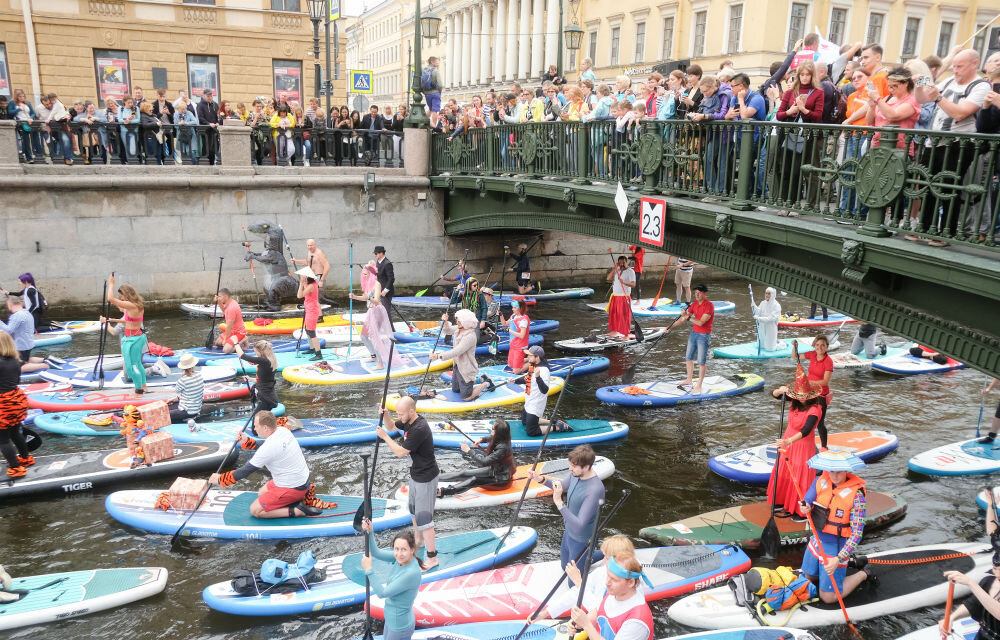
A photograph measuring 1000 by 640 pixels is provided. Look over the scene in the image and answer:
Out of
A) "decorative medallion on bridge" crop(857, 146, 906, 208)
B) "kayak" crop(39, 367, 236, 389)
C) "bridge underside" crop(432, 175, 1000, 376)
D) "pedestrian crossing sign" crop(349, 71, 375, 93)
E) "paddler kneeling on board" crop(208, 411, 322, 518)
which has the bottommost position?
"kayak" crop(39, 367, 236, 389)

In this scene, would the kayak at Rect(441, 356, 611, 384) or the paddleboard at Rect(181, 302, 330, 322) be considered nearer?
the kayak at Rect(441, 356, 611, 384)

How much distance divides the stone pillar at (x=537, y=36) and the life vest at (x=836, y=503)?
5844 centimetres

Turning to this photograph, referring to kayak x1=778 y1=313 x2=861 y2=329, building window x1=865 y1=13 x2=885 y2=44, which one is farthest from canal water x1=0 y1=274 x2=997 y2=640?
building window x1=865 y1=13 x2=885 y2=44

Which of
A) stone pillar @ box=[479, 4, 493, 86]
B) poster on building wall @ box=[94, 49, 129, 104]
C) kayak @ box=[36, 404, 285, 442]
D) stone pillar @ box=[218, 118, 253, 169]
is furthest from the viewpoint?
stone pillar @ box=[479, 4, 493, 86]

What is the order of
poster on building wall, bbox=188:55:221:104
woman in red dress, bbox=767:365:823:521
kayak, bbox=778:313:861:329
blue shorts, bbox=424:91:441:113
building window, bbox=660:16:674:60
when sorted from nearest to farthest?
woman in red dress, bbox=767:365:823:521, kayak, bbox=778:313:861:329, blue shorts, bbox=424:91:441:113, poster on building wall, bbox=188:55:221:104, building window, bbox=660:16:674:60

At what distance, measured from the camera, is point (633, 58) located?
45938 mm

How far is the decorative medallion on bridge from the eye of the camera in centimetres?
659

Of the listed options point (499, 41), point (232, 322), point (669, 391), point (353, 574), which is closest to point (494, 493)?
point (353, 574)

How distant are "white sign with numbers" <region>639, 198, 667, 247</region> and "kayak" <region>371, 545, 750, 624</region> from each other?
454 cm

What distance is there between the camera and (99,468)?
9.49 m

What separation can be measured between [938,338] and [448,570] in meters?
5.27

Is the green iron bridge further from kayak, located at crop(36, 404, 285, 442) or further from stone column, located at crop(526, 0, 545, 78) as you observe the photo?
stone column, located at crop(526, 0, 545, 78)

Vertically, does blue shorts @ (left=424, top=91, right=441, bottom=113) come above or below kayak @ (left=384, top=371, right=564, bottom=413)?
above

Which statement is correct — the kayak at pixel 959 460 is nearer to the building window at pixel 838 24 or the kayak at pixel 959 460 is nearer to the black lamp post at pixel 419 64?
the black lamp post at pixel 419 64
